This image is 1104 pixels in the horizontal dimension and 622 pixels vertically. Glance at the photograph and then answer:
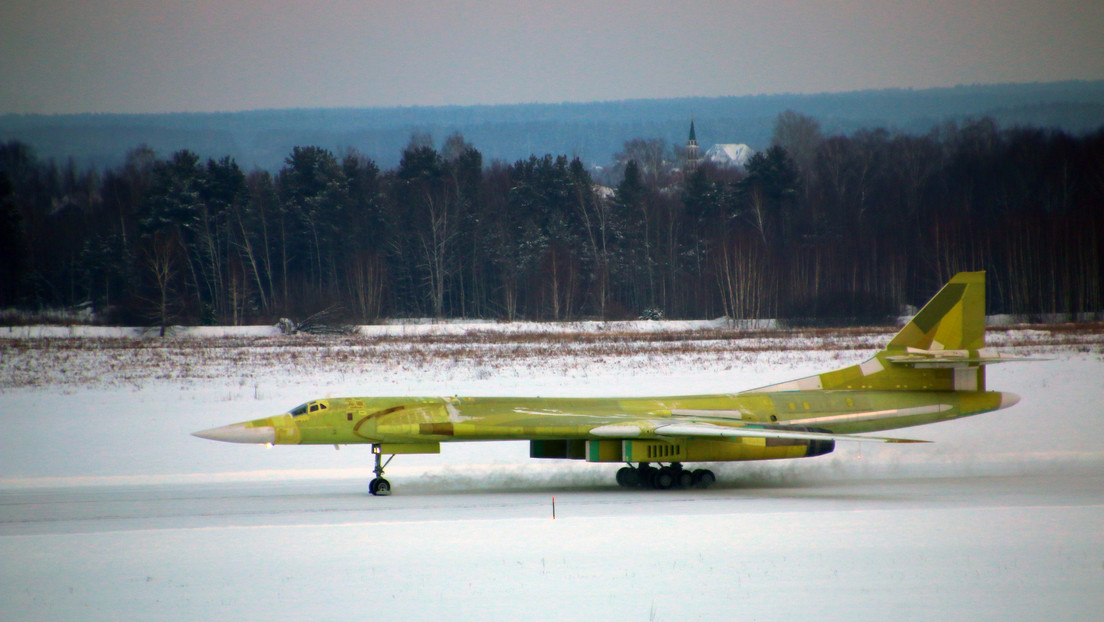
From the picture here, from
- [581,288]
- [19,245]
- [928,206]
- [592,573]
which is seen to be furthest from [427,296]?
[592,573]

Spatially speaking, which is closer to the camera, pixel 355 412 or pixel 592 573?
pixel 592 573

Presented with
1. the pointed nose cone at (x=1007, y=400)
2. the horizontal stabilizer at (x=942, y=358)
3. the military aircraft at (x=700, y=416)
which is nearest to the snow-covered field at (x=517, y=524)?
the military aircraft at (x=700, y=416)

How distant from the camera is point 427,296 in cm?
6669

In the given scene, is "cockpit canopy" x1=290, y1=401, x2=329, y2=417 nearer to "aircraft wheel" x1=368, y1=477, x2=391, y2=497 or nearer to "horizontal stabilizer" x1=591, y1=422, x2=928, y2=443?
"aircraft wheel" x1=368, y1=477, x2=391, y2=497

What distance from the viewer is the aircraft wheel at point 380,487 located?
1349 centimetres

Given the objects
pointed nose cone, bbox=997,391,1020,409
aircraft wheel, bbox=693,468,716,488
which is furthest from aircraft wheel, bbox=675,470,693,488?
pointed nose cone, bbox=997,391,1020,409

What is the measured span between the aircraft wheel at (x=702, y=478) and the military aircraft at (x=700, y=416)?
25mm

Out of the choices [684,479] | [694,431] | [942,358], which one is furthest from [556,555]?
[942,358]

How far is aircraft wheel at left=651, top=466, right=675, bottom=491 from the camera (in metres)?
14.4

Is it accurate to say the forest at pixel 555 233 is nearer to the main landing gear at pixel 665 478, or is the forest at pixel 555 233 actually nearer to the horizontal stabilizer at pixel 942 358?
the horizontal stabilizer at pixel 942 358

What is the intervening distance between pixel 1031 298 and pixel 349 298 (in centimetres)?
4369

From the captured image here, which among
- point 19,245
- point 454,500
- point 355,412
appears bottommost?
point 454,500

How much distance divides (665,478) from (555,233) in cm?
5167

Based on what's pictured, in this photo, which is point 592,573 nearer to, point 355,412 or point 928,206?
point 355,412
